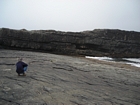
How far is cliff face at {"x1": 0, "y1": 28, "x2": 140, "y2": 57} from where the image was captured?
31.3 metres

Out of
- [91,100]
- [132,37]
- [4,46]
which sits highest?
[132,37]

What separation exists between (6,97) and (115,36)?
37.0m

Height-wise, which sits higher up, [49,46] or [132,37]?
[132,37]

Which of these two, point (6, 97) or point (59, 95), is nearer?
point (6, 97)

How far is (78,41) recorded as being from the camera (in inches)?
1427

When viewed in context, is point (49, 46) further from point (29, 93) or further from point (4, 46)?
point (29, 93)

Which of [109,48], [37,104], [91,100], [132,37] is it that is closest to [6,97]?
[37,104]

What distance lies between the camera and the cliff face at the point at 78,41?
31.3 m

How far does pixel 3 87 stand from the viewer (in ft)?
24.8

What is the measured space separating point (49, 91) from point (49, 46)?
Answer: 26931mm

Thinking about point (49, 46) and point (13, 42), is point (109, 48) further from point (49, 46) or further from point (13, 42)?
point (13, 42)

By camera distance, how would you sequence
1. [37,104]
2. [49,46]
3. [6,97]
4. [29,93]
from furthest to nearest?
1. [49,46]
2. [29,93]
3. [6,97]
4. [37,104]

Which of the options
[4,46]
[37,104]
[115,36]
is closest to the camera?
[37,104]

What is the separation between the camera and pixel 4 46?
30781mm
